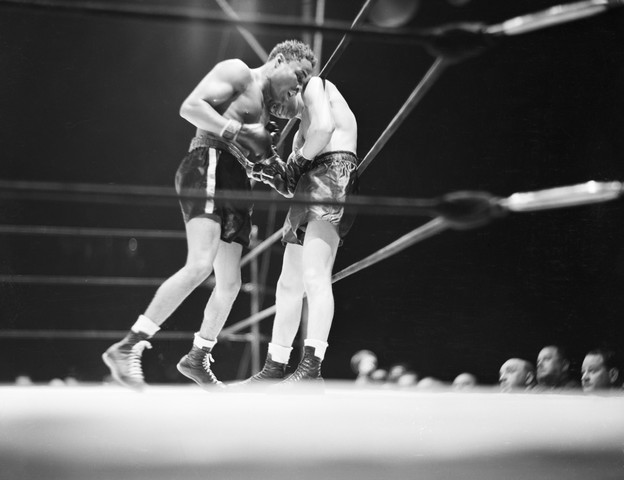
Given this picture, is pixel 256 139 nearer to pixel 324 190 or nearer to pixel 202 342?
pixel 324 190

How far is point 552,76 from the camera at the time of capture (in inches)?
41.3

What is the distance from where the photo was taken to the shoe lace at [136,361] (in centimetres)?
88

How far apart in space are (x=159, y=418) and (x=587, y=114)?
0.72m

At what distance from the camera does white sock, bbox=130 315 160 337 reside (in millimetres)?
908

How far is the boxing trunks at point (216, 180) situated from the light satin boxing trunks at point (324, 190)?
0.08 meters

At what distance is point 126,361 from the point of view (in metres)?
0.89

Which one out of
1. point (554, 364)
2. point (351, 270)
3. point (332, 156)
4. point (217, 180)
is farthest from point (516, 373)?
point (217, 180)

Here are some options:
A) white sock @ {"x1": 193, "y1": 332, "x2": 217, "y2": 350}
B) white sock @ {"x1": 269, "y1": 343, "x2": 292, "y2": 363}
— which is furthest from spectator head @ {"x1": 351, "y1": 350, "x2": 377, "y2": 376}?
white sock @ {"x1": 193, "y1": 332, "x2": 217, "y2": 350}

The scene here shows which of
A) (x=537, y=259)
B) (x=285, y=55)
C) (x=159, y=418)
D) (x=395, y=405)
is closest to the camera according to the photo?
(x=159, y=418)

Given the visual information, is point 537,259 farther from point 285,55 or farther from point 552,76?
point 285,55

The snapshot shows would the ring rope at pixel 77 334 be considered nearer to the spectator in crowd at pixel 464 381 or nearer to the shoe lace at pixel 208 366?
the shoe lace at pixel 208 366

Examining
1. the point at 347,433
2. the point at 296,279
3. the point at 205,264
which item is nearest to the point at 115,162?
the point at 205,264

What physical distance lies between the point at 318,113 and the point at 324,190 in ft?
0.36

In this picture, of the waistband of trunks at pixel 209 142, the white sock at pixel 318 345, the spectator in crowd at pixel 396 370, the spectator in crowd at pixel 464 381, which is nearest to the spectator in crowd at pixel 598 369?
the spectator in crowd at pixel 464 381
